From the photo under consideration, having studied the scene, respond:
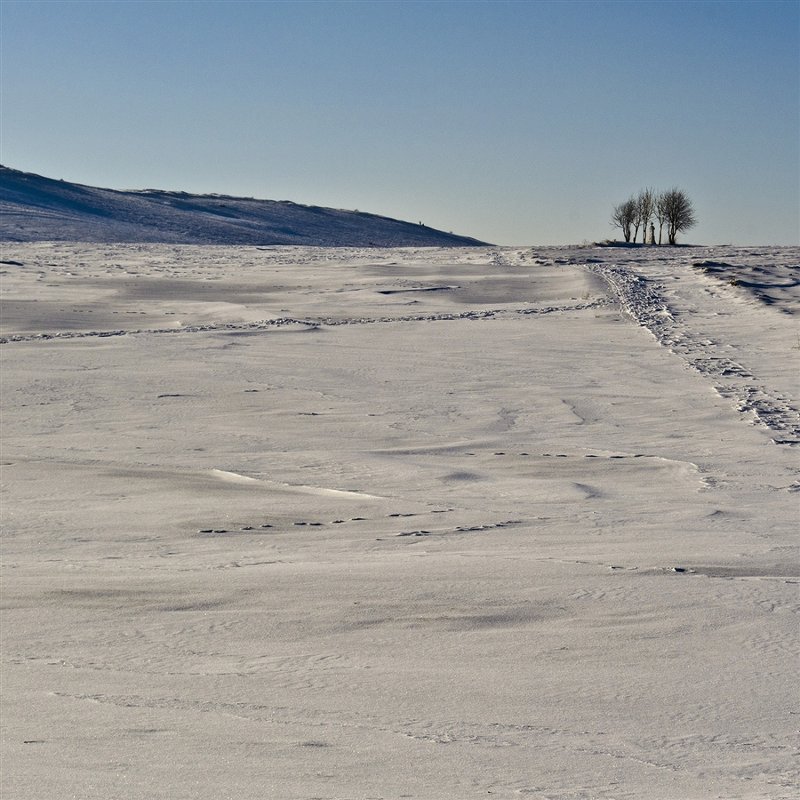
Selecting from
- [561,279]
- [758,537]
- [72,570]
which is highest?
[561,279]

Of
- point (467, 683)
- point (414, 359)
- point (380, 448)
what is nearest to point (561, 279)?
point (414, 359)

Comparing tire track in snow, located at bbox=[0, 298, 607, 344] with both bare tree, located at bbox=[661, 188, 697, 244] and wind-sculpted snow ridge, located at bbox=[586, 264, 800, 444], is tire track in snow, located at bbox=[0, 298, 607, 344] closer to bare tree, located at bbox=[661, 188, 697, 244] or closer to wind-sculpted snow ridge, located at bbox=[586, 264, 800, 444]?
wind-sculpted snow ridge, located at bbox=[586, 264, 800, 444]

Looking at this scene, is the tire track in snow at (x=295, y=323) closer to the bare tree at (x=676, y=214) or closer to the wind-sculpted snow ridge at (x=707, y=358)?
the wind-sculpted snow ridge at (x=707, y=358)

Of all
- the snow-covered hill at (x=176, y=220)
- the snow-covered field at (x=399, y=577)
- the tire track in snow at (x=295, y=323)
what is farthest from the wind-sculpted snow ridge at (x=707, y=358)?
the snow-covered hill at (x=176, y=220)

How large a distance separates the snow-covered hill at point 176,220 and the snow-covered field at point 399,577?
2679 centimetres

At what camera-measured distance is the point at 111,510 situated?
18.9 feet

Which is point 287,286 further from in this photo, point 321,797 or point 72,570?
point 321,797

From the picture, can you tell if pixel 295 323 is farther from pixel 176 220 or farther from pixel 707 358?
pixel 176 220

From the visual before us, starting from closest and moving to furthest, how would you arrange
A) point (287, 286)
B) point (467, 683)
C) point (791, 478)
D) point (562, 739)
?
1. point (562, 739)
2. point (467, 683)
3. point (791, 478)
4. point (287, 286)

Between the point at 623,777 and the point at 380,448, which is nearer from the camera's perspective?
the point at 623,777

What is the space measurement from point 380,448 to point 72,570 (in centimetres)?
305

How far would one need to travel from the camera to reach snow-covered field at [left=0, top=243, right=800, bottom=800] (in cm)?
295

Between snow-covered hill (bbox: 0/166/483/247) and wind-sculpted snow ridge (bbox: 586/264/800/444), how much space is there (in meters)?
20.3

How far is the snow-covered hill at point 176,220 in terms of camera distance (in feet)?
123
